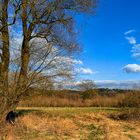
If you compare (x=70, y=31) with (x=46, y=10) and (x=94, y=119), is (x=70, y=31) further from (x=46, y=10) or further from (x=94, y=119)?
(x=94, y=119)

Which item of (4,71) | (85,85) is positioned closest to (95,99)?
(85,85)

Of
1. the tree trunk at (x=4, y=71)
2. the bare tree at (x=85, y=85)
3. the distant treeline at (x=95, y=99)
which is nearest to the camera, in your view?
the tree trunk at (x=4, y=71)

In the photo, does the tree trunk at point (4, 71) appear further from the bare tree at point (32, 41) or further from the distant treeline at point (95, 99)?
the distant treeline at point (95, 99)

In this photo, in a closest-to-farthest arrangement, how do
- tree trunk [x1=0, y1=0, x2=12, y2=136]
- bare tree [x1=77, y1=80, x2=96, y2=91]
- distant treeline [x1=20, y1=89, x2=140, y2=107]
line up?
tree trunk [x1=0, y1=0, x2=12, y2=136] → bare tree [x1=77, y1=80, x2=96, y2=91] → distant treeline [x1=20, y1=89, x2=140, y2=107]

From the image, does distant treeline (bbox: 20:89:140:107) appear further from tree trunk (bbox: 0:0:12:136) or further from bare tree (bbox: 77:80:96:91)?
tree trunk (bbox: 0:0:12:136)

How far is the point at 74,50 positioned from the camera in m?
15.0

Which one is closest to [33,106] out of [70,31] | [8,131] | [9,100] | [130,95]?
[130,95]

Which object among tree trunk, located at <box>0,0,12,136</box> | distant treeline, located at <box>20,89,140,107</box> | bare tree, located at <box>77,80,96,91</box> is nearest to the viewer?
tree trunk, located at <box>0,0,12,136</box>

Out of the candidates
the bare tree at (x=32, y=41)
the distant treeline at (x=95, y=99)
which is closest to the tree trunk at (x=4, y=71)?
the bare tree at (x=32, y=41)

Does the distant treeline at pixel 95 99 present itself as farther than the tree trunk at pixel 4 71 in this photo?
Yes

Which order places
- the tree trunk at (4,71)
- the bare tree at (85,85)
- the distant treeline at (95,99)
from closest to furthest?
the tree trunk at (4,71)
the bare tree at (85,85)
the distant treeline at (95,99)

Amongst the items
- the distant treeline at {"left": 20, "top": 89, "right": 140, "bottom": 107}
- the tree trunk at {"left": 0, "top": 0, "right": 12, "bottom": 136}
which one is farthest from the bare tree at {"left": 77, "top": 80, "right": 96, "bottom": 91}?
the tree trunk at {"left": 0, "top": 0, "right": 12, "bottom": 136}

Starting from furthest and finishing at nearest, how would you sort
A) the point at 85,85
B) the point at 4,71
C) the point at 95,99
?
the point at 95,99 → the point at 85,85 → the point at 4,71

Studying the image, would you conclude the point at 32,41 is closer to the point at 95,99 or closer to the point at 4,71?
the point at 4,71
